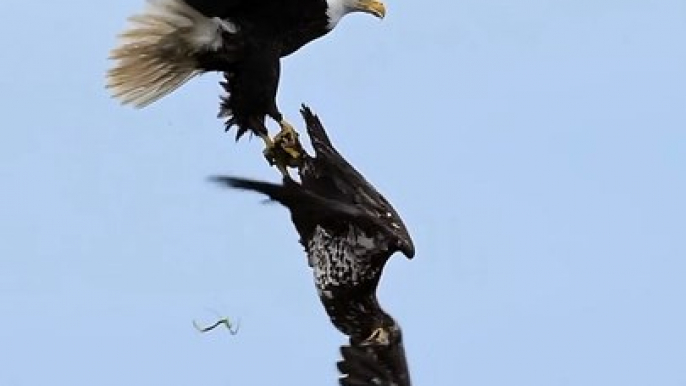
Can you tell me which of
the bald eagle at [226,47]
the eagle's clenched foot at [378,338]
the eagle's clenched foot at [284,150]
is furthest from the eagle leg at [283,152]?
the eagle's clenched foot at [378,338]

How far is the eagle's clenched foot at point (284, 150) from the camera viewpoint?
5031 millimetres

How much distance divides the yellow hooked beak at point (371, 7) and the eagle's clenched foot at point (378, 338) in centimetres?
143

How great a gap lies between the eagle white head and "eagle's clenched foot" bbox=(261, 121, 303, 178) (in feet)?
1.74

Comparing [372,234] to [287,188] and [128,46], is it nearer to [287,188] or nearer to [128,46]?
[287,188]

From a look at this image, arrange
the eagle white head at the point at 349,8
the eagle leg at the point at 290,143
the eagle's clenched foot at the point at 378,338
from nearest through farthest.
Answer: the eagle's clenched foot at the point at 378,338, the eagle leg at the point at 290,143, the eagle white head at the point at 349,8

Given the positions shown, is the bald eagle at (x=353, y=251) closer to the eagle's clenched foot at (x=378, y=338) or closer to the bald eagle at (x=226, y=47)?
the eagle's clenched foot at (x=378, y=338)

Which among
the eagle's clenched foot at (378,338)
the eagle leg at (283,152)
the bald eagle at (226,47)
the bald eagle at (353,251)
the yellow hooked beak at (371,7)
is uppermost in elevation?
the yellow hooked beak at (371,7)

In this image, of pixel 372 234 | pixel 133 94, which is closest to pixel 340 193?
pixel 372 234

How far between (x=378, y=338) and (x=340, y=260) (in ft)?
0.67

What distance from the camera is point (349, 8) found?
5.80 meters

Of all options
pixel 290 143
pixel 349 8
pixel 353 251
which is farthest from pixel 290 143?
pixel 349 8

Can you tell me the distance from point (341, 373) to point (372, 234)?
1.00 ft

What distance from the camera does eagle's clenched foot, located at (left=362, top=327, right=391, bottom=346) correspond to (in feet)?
15.3

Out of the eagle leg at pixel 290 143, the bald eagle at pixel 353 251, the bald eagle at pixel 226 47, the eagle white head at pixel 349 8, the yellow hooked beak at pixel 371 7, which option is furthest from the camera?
the yellow hooked beak at pixel 371 7
